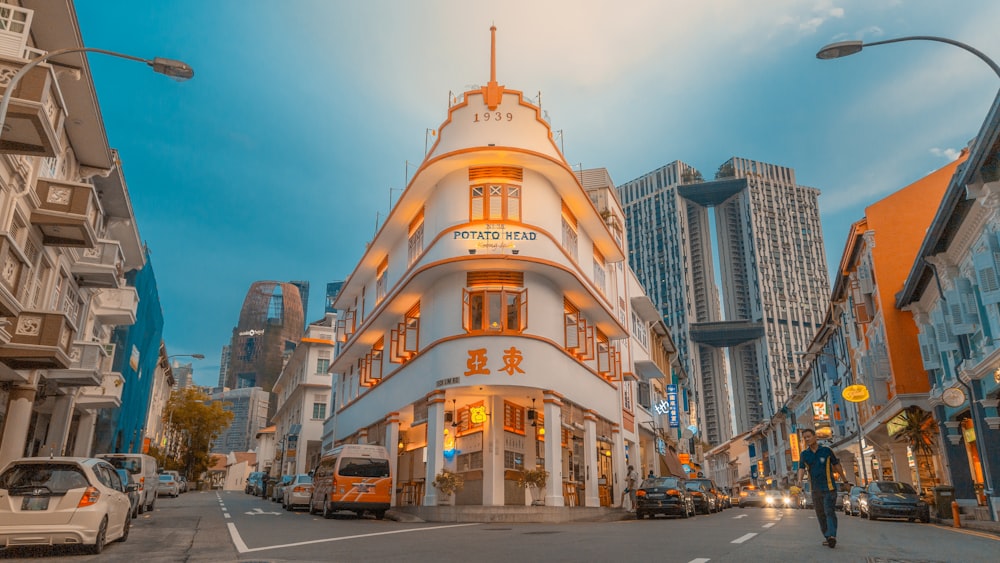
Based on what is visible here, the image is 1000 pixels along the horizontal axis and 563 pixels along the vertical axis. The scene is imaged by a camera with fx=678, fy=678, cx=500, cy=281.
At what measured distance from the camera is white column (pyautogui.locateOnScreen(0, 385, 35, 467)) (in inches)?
859

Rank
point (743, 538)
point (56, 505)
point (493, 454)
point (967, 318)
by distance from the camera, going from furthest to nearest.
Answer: point (967, 318), point (493, 454), point (743, 538), point (56, 505)

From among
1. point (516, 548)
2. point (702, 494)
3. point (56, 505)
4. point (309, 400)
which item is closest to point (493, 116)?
point (702, 494)

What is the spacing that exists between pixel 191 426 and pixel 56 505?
66.3 meters

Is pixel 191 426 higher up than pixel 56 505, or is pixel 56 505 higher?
pixel 191 426

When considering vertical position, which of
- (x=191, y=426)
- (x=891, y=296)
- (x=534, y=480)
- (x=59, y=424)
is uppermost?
(x=891, y=296)

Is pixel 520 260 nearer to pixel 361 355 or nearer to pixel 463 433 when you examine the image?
pixel 463 433

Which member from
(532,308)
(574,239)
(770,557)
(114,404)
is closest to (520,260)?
(532,308)

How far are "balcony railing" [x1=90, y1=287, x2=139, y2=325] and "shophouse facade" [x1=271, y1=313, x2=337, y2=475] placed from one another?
90.9 ft

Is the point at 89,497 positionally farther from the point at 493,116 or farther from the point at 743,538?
the point at 493,116

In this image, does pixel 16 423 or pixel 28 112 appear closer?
pixel 28 112

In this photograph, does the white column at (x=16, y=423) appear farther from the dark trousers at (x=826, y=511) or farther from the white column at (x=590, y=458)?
the dark trousers at (x=826, y=511)

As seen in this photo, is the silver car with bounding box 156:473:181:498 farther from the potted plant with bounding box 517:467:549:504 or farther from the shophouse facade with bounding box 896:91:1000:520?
the shophouse facade with bounding box 896:91:1000:520

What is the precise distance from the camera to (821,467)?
38.0 ft

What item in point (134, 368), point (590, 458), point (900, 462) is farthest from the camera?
point (134, 368)
